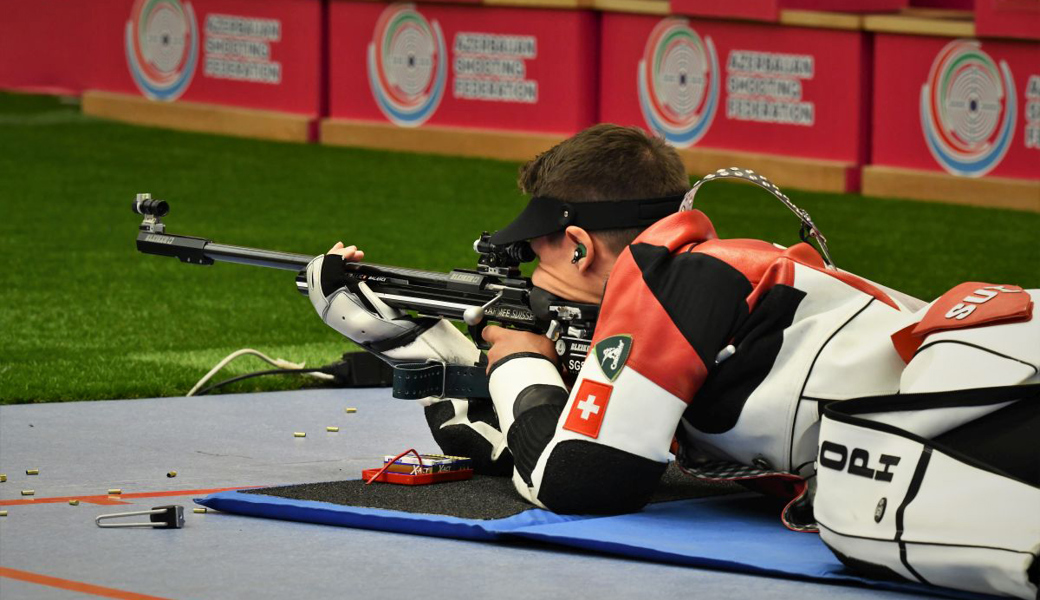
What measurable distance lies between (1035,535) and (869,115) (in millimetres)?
10109

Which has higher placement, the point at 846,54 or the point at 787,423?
the point at 846,54

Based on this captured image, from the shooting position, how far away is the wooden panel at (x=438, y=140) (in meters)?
15.1

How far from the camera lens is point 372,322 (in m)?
4.94

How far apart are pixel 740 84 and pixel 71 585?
1051 cm

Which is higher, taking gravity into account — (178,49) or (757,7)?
(757,7)

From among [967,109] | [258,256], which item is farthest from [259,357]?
[967,109]

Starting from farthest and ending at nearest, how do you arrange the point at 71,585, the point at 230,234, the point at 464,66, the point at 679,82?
the point at 464,66, the point at 679,82, the point at 230,234, the point at 71,585

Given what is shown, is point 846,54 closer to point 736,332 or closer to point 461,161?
point 461,161

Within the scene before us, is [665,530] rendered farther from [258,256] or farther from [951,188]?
[951,188]

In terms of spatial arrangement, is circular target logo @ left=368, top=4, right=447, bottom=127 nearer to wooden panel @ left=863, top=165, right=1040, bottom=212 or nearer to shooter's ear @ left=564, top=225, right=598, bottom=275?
wooden panel @ left=863, top=165, right=1040, bottom=212

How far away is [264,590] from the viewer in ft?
12.4

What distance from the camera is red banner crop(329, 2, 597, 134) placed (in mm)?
14812

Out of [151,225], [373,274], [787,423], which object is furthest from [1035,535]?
[151,225]

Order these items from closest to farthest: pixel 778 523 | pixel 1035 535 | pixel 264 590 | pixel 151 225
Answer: pixel 1035 535
pixel 264 590
pixel 778 523
pixel 151 225
